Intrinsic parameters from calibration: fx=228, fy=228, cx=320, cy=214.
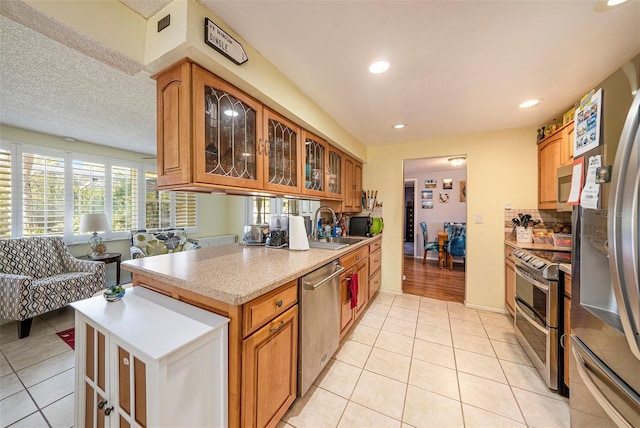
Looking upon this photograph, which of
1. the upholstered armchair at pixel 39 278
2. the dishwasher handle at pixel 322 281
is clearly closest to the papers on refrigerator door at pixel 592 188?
the dishwasher handle at pixel 322 281

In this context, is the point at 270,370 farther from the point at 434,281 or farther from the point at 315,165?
the point at 434,281

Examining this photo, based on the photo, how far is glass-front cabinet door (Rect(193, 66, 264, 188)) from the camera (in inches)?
50.8

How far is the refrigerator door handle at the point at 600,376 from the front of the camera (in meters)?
0.80

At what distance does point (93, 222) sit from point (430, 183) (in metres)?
6.70

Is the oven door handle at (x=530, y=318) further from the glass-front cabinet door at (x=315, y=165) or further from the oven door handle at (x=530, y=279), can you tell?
the glass-front cabinet door at (x=315, y=165)

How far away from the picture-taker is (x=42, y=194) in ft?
9.82

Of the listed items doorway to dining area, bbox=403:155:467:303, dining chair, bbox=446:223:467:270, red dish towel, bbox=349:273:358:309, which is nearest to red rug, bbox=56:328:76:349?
red dish towel, bbox=349:273:358:309

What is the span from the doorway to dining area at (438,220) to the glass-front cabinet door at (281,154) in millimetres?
3312

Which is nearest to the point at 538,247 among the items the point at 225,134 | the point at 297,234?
the point at 297,234

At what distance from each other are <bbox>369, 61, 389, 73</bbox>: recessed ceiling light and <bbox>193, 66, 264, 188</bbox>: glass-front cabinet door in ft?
2.80

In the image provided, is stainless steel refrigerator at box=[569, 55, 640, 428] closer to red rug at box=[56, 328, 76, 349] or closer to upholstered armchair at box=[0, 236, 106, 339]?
red rug at box=[56, 328, 76, 349]

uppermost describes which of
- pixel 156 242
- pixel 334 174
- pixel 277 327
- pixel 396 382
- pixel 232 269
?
pixel 334 174

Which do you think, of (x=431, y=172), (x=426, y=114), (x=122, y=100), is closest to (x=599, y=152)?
(x=426, y=114)

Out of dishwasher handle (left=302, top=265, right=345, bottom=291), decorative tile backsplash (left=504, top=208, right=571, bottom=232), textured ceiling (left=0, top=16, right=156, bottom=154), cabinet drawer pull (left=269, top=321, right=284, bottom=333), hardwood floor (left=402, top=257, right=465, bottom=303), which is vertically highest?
textured ceiling (left=0, top=16, right=156, bottom=154)
